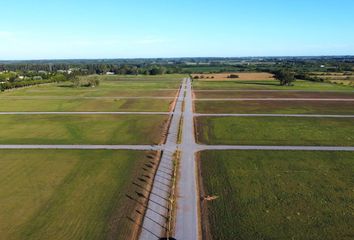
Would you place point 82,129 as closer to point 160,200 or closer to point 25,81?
point 160,200

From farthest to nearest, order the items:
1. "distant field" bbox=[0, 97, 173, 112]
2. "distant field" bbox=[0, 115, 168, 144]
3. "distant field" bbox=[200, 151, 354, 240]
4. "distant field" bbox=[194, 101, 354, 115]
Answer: "distant field" bbox=[0, 97, 173, 112]
"distant field" bbox=[194, 101, 354, 115]
"distant field" bbox=[0, 115, 168, 144]
"distant field" bbox=[200, 151, 354, 240]

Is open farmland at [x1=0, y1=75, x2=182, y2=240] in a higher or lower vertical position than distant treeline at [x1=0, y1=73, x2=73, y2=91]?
higher

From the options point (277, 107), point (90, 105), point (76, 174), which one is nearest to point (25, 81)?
point (90, 105)

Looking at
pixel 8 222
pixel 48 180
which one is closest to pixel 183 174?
pixel 48 180

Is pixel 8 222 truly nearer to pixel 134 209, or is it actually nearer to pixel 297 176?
pixel 134 209

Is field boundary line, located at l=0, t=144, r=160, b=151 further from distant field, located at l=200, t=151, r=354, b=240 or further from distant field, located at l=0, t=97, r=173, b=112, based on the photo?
distant field, located at l=0, t=97, r=173, b=112

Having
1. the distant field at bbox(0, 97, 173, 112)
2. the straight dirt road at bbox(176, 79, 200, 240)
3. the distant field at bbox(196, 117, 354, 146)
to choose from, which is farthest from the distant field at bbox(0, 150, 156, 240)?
the distant field at bbox(0, 97, 173, 112)
